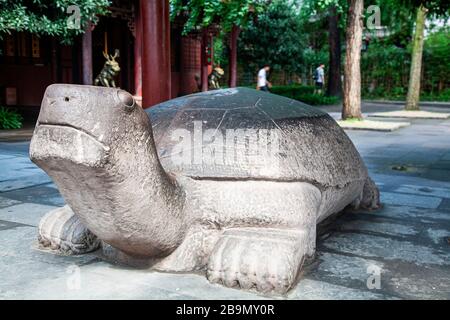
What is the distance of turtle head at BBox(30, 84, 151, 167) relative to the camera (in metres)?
1.82

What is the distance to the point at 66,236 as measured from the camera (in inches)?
103

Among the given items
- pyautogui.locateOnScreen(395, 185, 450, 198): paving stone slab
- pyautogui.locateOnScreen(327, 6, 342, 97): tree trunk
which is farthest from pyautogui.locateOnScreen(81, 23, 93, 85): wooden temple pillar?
pyautogui.locateOnScreen(327, 6, 342, 97): tree trunk

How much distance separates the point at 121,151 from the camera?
76.2 inches

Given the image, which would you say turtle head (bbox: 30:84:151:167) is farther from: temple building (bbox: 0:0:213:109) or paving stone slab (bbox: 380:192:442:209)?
temple building (bbox: 0:0:213:109)

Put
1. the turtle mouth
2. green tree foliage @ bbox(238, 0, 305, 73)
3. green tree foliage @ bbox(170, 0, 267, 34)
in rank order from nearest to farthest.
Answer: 1. the turtle mouth
2. green tree foliage @ bbox(170, 0, 267, 34)
3. green tree foliage @ bbox(238, 0, 305, 73)

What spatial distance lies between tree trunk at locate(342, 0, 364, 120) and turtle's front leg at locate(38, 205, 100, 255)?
8.58 metres

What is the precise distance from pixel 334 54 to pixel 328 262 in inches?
662

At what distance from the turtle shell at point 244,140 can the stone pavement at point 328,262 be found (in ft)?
1.42

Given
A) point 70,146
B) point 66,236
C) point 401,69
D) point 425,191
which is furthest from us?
point 401,69

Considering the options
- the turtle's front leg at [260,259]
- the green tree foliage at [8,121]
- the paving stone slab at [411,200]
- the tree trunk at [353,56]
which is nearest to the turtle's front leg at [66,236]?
the turtle's front leg at [260,259]

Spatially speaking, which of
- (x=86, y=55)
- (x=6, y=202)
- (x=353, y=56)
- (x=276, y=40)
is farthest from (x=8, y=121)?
(x=276, y=40)

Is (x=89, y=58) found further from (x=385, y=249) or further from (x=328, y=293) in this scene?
(x=328, y=293)
